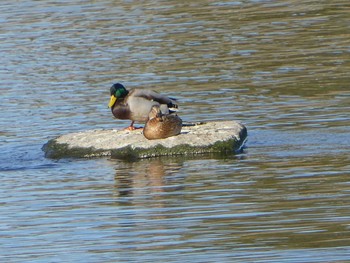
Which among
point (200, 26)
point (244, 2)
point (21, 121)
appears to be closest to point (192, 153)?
point (21, 121)

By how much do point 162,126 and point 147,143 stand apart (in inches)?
11.3

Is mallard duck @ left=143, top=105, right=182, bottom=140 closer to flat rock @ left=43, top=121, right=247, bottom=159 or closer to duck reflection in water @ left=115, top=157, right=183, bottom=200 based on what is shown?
flat rock @ left=43, top=121, right=247, bottom=159

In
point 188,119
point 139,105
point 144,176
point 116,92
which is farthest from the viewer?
point 188,119

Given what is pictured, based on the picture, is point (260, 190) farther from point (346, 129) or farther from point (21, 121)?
point (21, 121)

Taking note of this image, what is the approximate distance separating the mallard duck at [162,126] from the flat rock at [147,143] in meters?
0.06

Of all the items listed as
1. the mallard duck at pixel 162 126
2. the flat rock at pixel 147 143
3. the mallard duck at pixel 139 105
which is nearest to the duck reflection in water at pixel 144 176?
the flat rock at pixel 147 143

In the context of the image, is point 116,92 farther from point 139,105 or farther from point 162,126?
point 162,126

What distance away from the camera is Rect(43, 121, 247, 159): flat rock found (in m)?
13.2

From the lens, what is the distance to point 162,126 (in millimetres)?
13273

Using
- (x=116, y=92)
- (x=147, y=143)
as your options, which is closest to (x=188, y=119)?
(x=116, y=92)

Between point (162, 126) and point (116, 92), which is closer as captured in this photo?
point (162, 126)

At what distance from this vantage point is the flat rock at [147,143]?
13.2m

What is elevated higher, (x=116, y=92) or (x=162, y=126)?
(x=116, y=92)

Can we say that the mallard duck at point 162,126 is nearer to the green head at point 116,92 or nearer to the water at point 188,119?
the water at point 188,119
